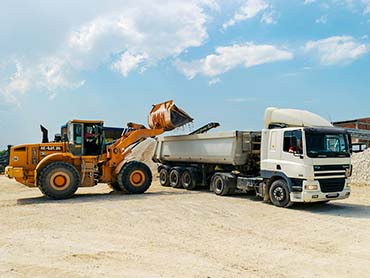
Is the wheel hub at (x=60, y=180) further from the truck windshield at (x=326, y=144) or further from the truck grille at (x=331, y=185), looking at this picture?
the truck grille at (x=331, y=185)

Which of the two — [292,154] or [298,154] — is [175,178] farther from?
[298,154]

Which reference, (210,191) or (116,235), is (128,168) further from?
(116,235)

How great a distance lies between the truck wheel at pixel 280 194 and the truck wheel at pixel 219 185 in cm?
248

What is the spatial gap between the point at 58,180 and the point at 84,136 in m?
1.98

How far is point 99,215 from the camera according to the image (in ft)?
36.8

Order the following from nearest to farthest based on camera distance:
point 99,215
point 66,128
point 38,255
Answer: point 38,255 < point 99,215 < point 66,128

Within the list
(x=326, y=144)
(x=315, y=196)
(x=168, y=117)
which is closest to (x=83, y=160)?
(x=168, y=117)

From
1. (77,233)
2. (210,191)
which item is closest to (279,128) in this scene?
(210,191)

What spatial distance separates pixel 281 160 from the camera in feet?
40.9

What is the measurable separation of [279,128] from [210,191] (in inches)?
202

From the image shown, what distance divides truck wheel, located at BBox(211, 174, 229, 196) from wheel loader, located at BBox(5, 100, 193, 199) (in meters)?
2.56

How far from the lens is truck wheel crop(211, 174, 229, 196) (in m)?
15.1

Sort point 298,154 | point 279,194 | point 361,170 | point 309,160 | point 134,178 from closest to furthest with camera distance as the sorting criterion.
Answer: point 309,160 < point 298,154 < point 279,194 < point 134,178 < point 361,170

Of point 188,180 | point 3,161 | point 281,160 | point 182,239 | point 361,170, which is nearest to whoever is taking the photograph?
point 182,239
